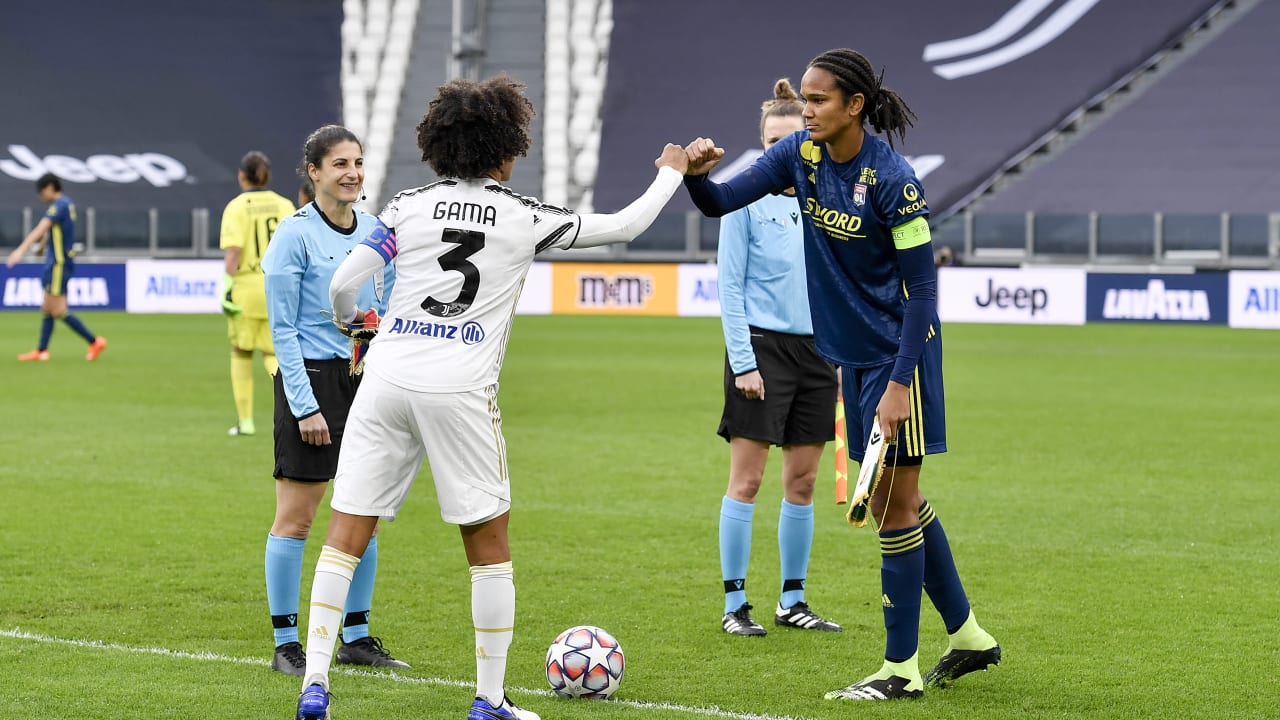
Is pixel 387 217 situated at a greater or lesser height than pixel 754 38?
lesser

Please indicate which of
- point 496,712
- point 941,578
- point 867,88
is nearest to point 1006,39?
point 941,578

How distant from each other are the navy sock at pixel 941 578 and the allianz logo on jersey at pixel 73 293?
1011 inches

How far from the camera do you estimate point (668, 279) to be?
2772 cm

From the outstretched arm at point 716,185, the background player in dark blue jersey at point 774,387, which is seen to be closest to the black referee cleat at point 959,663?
the background player in dark blue jersey at point 774,387

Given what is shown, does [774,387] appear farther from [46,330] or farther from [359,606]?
[46,330]

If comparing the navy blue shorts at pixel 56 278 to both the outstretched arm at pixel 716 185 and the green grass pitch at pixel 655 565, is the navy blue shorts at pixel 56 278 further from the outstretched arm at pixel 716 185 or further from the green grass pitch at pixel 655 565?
the outstretched arm at pixel 716 185

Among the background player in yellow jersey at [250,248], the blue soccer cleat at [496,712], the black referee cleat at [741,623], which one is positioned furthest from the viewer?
the background player in yellow jersey at [250,248]

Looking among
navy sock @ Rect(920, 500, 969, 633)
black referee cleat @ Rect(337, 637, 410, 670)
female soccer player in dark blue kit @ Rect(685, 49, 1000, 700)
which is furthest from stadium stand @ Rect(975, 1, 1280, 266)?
black referee cleat @ Rect(337, 637, 410, 670)

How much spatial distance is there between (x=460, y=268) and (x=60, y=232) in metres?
15.2

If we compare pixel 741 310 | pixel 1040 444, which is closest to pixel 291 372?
pixel 741 310

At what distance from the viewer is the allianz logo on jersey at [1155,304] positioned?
24797 mm

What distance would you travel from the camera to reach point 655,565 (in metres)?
7.53

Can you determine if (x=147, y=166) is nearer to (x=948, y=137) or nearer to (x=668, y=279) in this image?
(x=668, y=279)

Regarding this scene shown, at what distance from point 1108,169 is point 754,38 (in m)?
8.81
